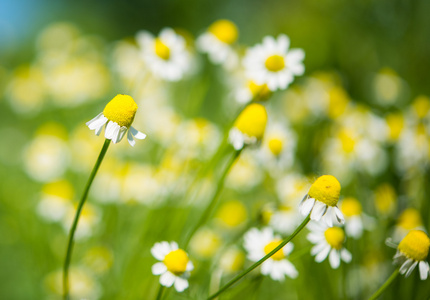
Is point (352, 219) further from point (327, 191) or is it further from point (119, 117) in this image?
point (119, 117)

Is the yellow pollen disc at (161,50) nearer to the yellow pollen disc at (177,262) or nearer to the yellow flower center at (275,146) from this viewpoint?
the yellow flower center at (275,146)

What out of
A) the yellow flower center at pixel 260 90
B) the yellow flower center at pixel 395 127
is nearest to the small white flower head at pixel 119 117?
the yellow flower center at pixel 260 90

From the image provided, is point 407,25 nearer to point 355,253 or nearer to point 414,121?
point 414,121

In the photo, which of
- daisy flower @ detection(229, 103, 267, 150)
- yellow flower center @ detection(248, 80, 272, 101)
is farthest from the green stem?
yellow flower center @ detection(248, 80, 272, 101)

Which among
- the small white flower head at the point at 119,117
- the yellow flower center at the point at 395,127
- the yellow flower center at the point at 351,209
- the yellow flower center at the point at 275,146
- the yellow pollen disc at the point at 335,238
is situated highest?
the yellow flower center at the point at 395,127

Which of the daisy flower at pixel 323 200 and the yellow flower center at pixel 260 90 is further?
the yellow flower center at pixel 260 90

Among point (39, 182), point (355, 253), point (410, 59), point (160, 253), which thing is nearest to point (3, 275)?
point (39, 182)

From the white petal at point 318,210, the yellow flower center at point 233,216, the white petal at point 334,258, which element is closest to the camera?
the white petal at point 318,210

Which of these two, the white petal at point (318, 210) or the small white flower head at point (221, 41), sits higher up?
the small white flower head at point (221, 41)
